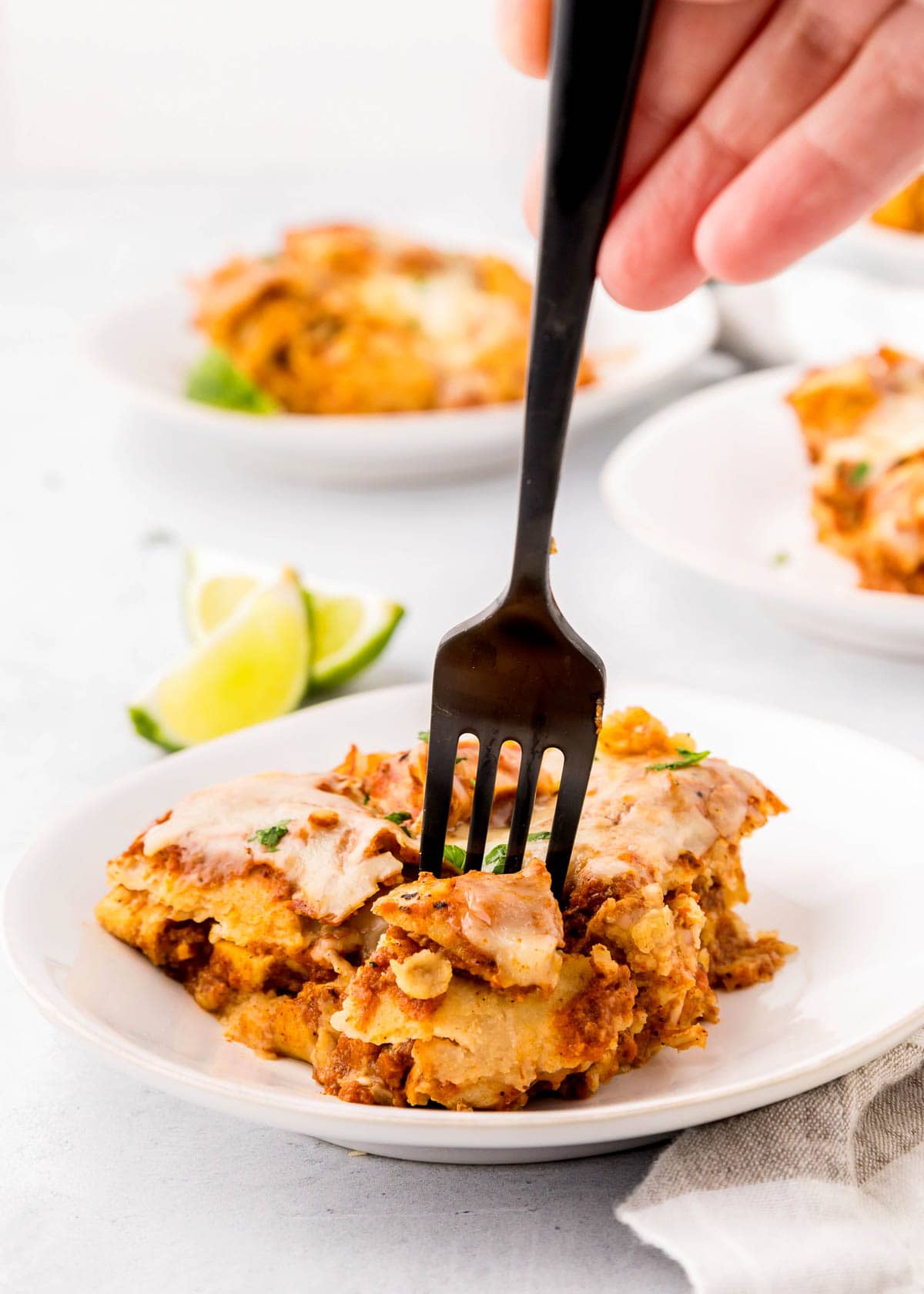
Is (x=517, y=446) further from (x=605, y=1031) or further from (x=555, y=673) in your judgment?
(x=605, y=1031)

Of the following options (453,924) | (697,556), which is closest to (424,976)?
(453,924)

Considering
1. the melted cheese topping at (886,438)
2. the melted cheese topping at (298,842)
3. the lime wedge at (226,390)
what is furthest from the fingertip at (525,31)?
the lime wedge at (226,390)

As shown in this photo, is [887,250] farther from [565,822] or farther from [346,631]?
[565,822]

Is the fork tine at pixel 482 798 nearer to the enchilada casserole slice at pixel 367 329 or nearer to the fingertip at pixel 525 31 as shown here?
the fingertip at pixel 525 31

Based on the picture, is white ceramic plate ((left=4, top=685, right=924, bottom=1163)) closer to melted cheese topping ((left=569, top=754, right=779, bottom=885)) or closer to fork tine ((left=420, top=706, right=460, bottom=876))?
melted cheese topping ((left=569, top=754, right=779, bottom=885))

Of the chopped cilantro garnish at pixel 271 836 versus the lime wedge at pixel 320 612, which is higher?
the chopped cilantro garnish at pixel 271 836
